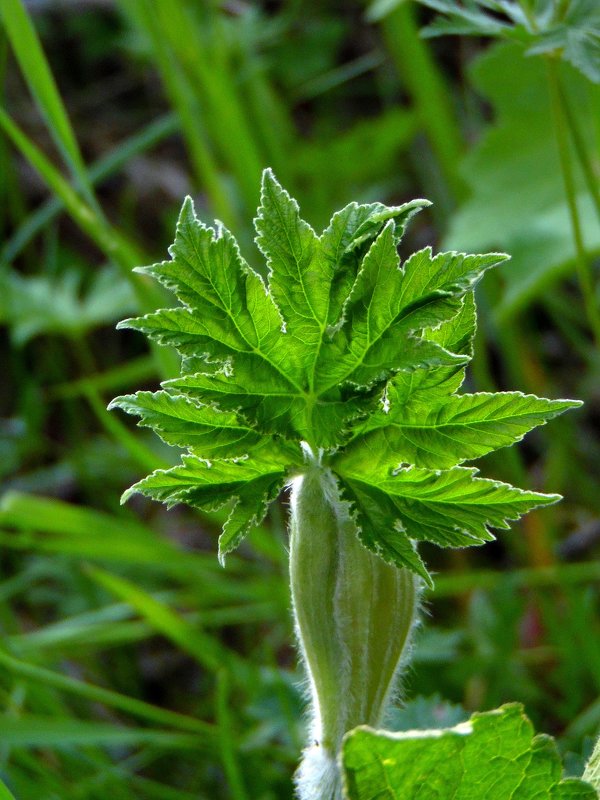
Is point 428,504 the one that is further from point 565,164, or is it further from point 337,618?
point 565,164

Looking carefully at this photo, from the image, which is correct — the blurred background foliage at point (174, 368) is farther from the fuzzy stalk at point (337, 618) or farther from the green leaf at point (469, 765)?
the green leaf at point (469, 765)

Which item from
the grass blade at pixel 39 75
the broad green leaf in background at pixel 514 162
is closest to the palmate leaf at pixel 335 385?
the grass blade at pixel 39 75

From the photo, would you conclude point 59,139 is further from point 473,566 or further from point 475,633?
point 473,566

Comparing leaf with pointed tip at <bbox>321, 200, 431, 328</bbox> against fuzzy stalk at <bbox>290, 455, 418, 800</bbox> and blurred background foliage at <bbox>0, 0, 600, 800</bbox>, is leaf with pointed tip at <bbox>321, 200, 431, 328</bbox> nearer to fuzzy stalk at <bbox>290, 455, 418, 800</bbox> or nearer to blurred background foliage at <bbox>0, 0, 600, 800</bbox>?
fuzzy stalk at <bbox>290, 455, 418, 800</bbox>

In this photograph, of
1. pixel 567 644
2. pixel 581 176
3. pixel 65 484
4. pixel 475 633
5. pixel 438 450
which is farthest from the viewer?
pixel 65 484

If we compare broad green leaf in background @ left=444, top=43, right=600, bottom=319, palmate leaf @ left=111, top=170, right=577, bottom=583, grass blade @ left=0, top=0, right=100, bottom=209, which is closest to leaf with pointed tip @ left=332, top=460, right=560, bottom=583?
palmate leaf @ left=111, top=170, right=577, bottom=583

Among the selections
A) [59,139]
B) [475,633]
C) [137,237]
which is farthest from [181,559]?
[137,237]
